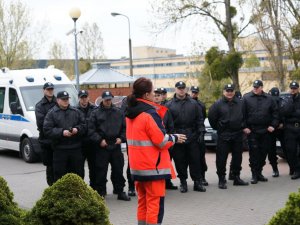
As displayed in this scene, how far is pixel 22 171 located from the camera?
13484mm

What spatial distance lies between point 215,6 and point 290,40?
3.90 meters

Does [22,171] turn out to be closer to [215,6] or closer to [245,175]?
[245,175]

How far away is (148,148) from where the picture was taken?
6.15 m

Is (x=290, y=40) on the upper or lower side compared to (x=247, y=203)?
upper

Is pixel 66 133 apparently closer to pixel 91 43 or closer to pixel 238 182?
pixel 238 182

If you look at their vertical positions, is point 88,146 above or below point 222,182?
above

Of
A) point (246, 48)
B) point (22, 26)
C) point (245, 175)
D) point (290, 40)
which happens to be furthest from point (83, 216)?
point (22, 26)

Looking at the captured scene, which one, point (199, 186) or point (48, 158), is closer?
point (48, 158)

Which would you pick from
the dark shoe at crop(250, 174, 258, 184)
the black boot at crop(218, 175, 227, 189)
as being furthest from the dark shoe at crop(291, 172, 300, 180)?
the black boot at crop(218, 175, 227, 189)

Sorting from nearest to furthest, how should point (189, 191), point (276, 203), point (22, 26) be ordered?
1. point (276, 203)
2. point (189, 191)
3. point (22, 26)

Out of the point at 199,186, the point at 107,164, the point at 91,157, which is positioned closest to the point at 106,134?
the point at 107,164

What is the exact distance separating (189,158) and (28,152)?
20.8 ft

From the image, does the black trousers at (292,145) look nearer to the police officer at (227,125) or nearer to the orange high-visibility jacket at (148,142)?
the police officer at (227,125)

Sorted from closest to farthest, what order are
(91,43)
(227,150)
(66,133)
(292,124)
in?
(66,133) → (227,150) → (292,124) → (91,43)
